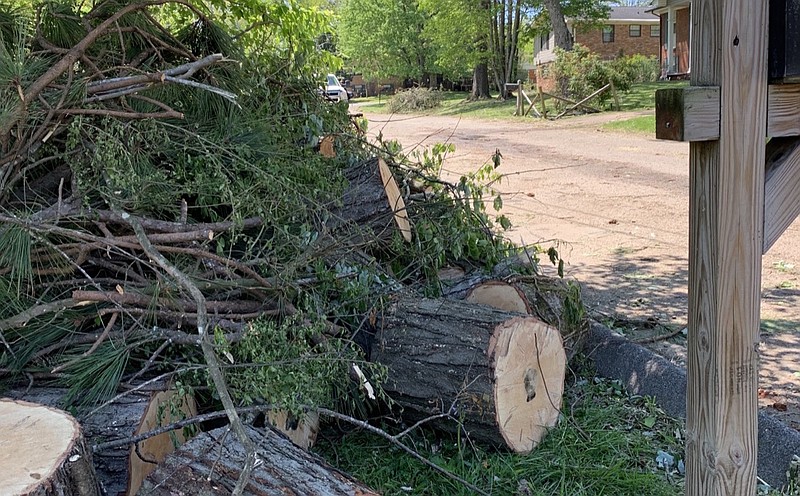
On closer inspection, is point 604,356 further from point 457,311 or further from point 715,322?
point 715,322

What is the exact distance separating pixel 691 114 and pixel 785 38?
323 mm

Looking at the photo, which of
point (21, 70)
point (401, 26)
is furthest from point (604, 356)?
point (401, 26)

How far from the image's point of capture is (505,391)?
3.34 meters

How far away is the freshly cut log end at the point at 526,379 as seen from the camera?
333 centimetres

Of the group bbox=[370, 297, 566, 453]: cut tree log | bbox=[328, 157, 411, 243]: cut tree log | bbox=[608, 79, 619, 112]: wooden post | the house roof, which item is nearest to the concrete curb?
bbox=[370, 297, 566, 453]: cut tree log

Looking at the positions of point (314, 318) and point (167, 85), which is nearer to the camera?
point (314, 318)

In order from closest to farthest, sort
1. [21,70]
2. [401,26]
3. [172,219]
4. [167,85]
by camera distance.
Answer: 1. [21,70]
2. [172,219]
3. [167,85]
4. [401,26]

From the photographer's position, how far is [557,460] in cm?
338

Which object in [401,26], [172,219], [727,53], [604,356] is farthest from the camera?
[401,26]

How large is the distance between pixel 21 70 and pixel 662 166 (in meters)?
10.5

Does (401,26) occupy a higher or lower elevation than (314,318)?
higher

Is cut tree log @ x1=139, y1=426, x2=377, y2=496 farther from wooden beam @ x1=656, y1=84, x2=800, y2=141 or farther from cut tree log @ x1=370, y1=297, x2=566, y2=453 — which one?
wooden beam @ x1=656, y1=84, x2=800, y2=141

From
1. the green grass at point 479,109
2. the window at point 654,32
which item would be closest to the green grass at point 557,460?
the green grass at point 479,109

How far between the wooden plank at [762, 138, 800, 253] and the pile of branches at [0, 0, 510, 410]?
180cm
